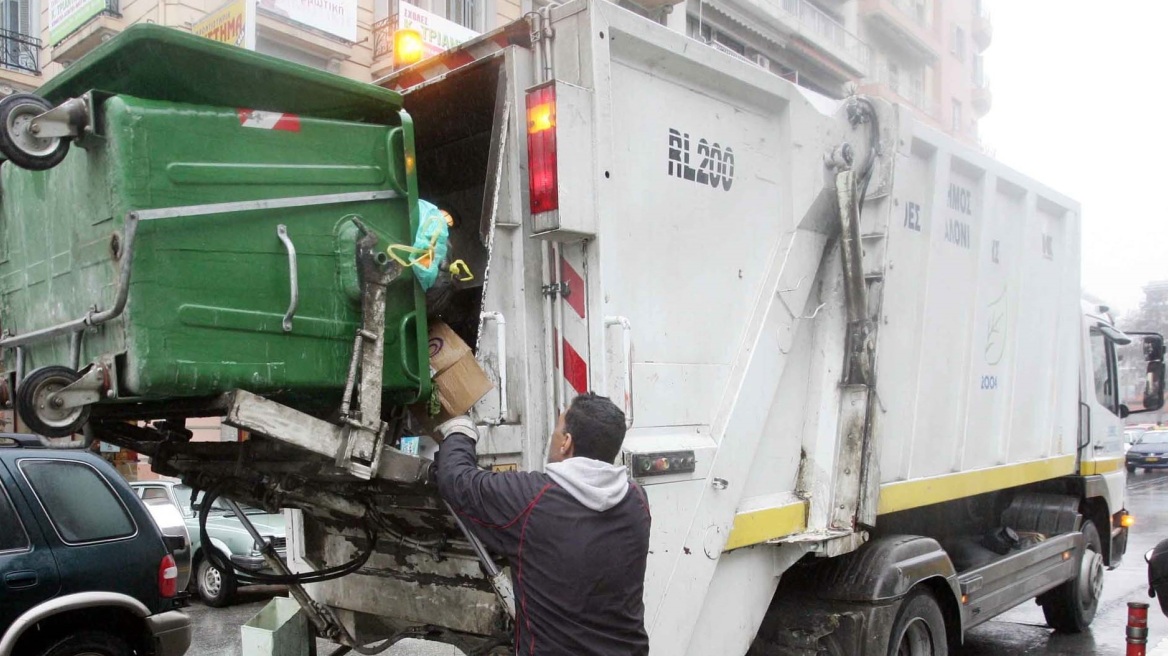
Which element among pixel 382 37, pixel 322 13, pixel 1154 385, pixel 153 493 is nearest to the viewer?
pixel 1154 385

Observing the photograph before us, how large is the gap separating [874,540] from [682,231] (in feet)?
6.33

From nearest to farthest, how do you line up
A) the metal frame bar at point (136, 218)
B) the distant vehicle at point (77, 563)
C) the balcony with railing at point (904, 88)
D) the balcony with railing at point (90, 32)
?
the metal frame bar at point (136, 218)
the distant vehicle at point (77, 563)
the balcony with railing at point (90, 32)
the balcony with railing at point (904, 88)

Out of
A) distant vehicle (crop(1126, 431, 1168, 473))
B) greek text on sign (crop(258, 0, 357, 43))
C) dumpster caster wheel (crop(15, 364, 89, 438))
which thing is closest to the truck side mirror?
dumpster caster wheel (crop(15, 364, 89, 438))

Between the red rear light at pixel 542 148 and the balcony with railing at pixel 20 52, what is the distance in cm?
1425

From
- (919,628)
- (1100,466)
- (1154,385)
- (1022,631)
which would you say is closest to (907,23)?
(1154,385)

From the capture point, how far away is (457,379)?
2.99 metres

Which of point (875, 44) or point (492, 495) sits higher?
point (875, 44)

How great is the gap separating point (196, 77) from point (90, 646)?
3.59 meters

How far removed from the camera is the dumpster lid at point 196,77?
2.48 m

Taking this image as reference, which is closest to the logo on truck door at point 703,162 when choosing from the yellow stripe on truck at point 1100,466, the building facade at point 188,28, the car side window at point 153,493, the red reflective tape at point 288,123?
the red reflective tape at point 288,123

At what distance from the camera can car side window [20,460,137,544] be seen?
516 cm

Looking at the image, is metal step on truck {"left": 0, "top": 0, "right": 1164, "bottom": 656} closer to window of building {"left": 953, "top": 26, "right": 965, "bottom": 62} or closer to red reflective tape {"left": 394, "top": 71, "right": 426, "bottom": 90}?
red reflective tape {"left": 394, "top": 71, "right": 426, "bottom": 90}

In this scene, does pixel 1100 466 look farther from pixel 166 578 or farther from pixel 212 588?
pixel 212 588

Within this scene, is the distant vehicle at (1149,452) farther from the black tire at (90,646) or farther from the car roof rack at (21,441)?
the car roof rack at (21,441)
